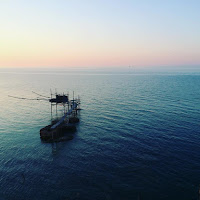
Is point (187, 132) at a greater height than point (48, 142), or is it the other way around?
point (187, 132)

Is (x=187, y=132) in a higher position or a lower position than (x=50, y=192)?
higher

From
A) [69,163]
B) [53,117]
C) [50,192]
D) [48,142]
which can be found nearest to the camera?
[50,192]

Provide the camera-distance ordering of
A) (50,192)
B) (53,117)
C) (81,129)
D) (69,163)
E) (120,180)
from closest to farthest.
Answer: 1. (50,192)
2. (120,180)
3. (69,163)
4. (81,129)
5. (53,117)

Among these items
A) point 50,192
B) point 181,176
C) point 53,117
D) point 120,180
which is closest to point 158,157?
point 181,176

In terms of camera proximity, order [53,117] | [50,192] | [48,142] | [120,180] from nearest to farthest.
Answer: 1. [50,192]
2. [120,180]
3. [48,142]
4. [53,117]

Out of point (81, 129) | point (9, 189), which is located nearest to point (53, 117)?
point (81, 129)

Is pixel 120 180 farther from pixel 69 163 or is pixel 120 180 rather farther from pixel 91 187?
pixel 69 163

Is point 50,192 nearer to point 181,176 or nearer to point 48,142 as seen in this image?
point 48,142

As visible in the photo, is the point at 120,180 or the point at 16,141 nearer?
the point at 120,180

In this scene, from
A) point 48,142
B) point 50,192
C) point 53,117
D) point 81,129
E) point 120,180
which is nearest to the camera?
point 50,192
